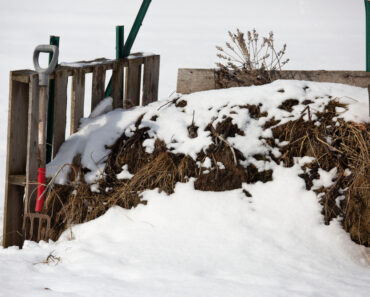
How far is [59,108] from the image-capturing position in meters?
4.72

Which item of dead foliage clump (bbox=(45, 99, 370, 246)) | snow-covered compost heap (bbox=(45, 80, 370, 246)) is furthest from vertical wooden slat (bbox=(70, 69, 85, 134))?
dead foliage clump (bbox=(45, 99, 370, 246))

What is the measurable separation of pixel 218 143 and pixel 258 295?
5.28 feet

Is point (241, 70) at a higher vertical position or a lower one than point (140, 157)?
higher

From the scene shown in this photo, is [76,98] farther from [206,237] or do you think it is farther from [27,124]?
[206,237]

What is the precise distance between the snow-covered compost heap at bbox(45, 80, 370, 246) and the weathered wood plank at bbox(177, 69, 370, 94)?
3.35 feet

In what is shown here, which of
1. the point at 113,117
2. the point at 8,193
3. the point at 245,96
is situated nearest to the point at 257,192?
the point at 245,96

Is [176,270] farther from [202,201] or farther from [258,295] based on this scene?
[202,201]

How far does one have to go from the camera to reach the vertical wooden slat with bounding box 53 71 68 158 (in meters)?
4.66

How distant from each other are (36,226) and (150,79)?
257 cm

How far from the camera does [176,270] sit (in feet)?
10.8

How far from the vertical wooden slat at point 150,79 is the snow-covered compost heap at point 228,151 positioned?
156 centimetres

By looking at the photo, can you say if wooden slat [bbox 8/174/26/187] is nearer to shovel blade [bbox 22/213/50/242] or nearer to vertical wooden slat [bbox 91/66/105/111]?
shovel blade [bbox 22/213/50/242]

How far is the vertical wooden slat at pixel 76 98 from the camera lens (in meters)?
4.81

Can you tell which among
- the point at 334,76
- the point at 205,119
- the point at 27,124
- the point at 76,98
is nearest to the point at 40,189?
the point at 27,124
